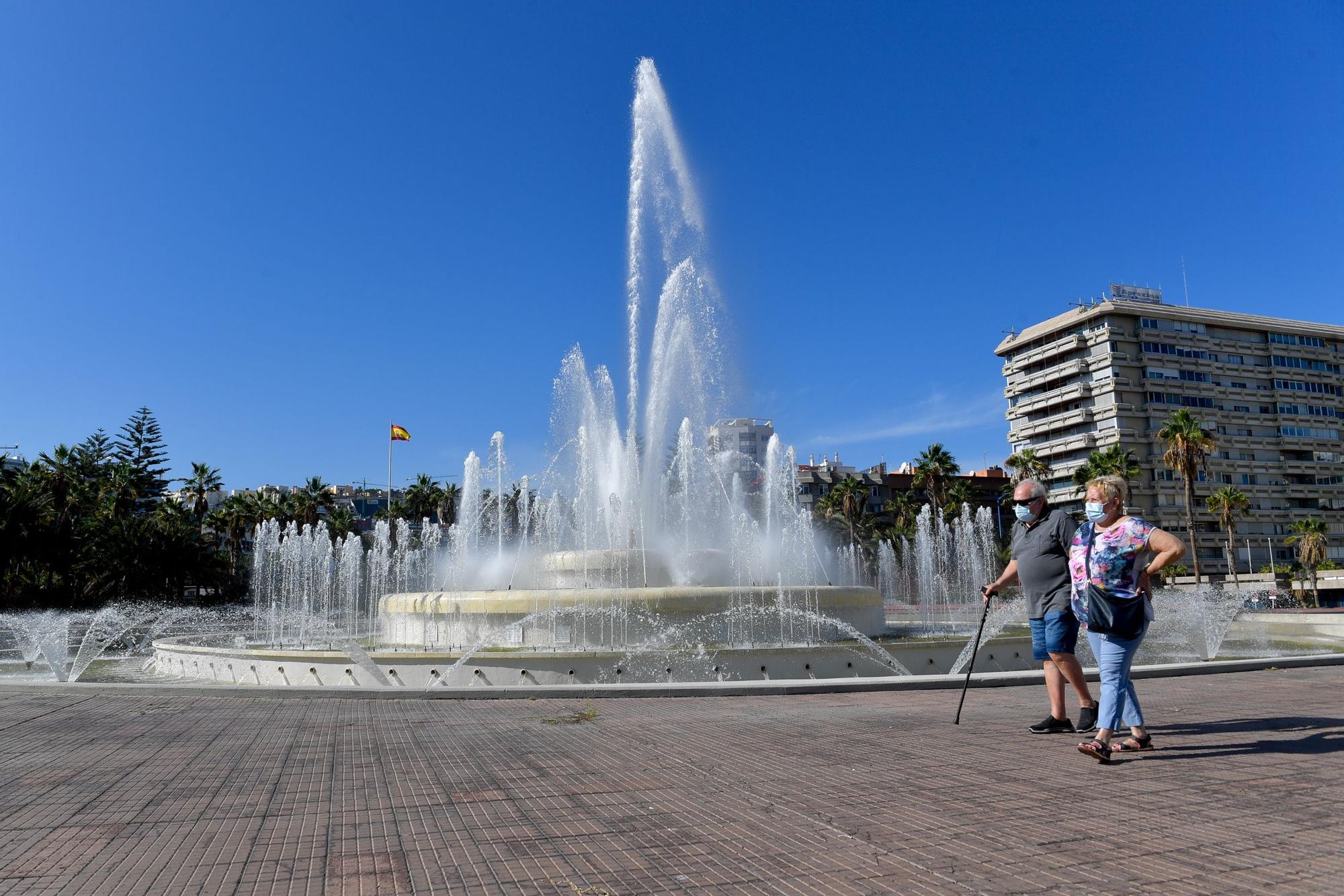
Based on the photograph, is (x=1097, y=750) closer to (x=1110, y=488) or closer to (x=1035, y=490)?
(x=1110, y=488)

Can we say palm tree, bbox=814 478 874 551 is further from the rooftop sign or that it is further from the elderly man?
the elderly man

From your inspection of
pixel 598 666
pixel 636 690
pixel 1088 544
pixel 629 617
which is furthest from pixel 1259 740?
pixel 629 617

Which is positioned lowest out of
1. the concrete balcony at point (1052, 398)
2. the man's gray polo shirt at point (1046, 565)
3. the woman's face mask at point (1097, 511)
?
the man's gray polo shirt at point (1046, 565)

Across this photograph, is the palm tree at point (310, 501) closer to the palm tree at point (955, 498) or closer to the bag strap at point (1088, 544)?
the palm tree at point (955, 498)

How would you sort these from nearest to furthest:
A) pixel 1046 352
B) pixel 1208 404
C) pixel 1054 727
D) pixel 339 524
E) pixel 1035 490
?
pixel 1054 727
pixel 1035 490
pixel 339 524
pixel 1208 404
pixel 1046 352

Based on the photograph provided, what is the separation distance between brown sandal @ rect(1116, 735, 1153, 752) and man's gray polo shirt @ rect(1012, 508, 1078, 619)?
3.02ft

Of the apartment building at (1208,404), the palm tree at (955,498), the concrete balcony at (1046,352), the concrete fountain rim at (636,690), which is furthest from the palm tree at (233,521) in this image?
the concrete balcony at (1046,352)

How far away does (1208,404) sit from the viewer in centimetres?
7131

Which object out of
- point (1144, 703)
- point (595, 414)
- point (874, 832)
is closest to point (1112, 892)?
point (874, 832)

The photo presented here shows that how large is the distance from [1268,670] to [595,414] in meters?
17.0

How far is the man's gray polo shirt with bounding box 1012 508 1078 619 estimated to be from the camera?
618 cm

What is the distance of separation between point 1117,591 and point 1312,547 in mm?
64226

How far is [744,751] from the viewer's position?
19.8 feet

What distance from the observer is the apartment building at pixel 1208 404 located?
68.9m
